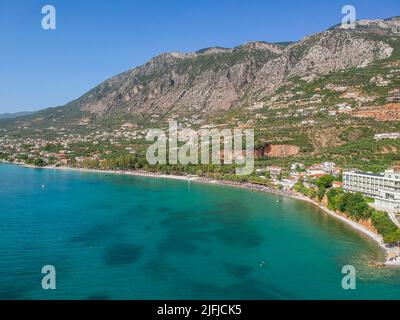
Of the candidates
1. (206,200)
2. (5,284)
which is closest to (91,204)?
(206,200)

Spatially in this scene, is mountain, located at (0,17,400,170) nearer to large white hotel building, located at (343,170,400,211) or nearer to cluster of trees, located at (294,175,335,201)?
cluster of trees, located at (294,175,335,201)

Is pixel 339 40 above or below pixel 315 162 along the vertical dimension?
above

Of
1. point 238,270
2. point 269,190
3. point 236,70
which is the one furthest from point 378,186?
point 236,70

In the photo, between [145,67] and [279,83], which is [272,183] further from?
[145,67]

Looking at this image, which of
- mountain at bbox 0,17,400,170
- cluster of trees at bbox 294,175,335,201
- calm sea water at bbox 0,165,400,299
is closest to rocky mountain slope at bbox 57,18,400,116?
mountain at bbox 0,17,400,170

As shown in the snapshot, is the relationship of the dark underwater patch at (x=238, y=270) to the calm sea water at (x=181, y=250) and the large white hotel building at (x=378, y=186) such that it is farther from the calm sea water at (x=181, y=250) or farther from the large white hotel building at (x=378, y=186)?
the large white hotel building at (x=378, y=186)

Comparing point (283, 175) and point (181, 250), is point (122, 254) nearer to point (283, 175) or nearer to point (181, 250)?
point (181, 250)
